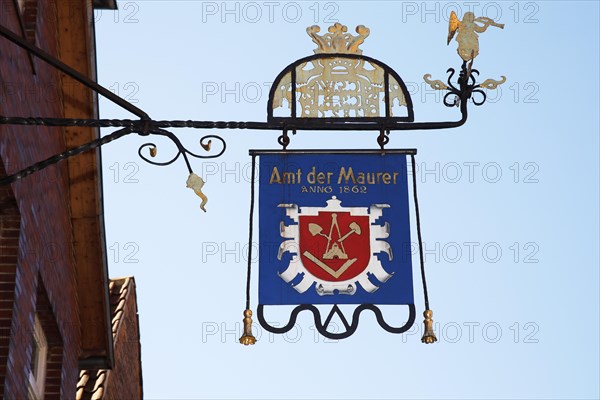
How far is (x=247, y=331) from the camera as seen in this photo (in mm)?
9266

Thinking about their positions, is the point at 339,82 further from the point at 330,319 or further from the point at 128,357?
the point at 128,357

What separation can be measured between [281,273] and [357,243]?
0.61 metres

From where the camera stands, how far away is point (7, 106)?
1020 cm

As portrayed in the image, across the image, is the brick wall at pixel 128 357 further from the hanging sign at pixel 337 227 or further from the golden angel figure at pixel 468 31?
the golden angel figure at pixel 468 31

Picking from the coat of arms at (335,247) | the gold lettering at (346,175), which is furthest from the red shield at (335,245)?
the gold lettering at (346,175)

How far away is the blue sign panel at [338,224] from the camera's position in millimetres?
9453

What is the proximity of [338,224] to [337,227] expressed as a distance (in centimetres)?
3

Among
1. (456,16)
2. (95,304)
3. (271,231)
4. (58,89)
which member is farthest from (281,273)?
(95,304)

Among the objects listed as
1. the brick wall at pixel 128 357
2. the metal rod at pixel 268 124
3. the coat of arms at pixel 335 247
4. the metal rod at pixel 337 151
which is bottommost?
the brick wall at pixel 128 357

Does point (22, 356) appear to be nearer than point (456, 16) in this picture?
No

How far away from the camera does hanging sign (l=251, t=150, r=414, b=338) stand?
9.43m

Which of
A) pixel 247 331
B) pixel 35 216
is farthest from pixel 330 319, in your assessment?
pixel 35 216

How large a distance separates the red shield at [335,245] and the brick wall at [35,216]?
7.94 feet

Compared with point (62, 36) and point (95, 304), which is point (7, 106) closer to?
point (62, 36)
